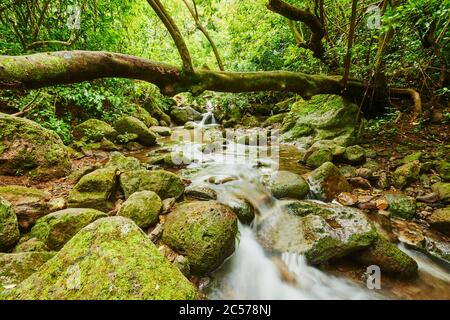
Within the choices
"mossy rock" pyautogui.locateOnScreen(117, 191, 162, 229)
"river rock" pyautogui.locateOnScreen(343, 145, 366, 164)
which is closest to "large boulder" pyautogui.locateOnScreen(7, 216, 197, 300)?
"mossy rock" pyautogui.locateOnScreen(117, 191, 162, 229)

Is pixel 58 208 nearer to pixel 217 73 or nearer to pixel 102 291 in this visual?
pixel 102 291

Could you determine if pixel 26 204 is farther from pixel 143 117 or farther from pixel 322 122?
pixel 143 117

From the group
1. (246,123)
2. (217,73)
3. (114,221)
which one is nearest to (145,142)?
(217,73)

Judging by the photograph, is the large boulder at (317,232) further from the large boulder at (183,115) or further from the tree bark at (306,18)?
the large boulder at (183,115)

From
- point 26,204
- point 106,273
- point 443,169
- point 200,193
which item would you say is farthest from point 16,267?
point 443,169

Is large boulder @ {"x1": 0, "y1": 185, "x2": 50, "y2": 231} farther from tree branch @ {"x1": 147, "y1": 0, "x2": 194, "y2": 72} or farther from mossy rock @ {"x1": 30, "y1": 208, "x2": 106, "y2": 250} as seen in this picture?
tree branch @ {"x1": 147, "y1": 0, "x2": 194, "y2": 72}

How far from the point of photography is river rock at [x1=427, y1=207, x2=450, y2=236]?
3.64m

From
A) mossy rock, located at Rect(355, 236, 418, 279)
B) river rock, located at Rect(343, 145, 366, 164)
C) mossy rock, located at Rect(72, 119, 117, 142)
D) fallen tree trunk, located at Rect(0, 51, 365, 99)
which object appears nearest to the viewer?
fallen tree trunk, located at Rect(0, 51, 365, 99)

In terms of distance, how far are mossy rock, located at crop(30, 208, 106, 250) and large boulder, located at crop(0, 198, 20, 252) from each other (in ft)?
0.76

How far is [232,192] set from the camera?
4.80 meters

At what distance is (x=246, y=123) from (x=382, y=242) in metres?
9.07

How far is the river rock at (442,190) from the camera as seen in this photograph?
4049 mm

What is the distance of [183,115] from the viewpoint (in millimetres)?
14453
